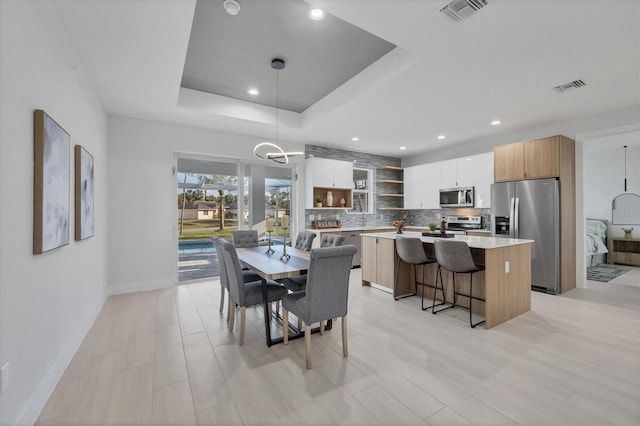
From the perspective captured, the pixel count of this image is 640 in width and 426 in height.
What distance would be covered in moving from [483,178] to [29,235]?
20.3ft

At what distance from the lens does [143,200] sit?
4410 millimetres

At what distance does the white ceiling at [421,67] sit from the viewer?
210cm

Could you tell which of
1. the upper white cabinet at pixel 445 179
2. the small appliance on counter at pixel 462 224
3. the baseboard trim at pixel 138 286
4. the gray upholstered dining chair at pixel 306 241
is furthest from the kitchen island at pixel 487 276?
the baseboard trim at pixel 138 286

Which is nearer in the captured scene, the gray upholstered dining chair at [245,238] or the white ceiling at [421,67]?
the white ceiling at [421,67]

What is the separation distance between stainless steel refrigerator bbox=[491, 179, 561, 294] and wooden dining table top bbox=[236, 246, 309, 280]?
3560 millimetres

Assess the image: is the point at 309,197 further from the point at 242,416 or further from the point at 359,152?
the point at 242,416

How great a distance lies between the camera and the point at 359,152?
6.76 m

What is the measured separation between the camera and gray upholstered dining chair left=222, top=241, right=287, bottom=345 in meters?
2.54

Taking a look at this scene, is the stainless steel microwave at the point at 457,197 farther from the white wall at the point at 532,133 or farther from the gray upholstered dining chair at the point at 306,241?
the gray upholstered dining chair at the point at 306,241

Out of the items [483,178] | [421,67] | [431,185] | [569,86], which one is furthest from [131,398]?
[431,185]

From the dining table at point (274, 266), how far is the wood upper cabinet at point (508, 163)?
3789 millimetres

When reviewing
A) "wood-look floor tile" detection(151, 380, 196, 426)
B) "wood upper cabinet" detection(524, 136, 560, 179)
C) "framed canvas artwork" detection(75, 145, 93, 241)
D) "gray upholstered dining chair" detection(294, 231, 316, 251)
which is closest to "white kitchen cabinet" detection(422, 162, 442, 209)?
"wood upper cabinet" detection(524, 136, 560, 179)

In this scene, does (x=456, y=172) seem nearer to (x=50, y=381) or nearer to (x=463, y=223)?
(x=463, y=223)

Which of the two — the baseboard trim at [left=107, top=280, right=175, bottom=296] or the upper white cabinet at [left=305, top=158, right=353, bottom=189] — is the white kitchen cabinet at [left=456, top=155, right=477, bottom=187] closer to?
the upper white cabinet at [left=305, top=158, right=353, bottom=189]
